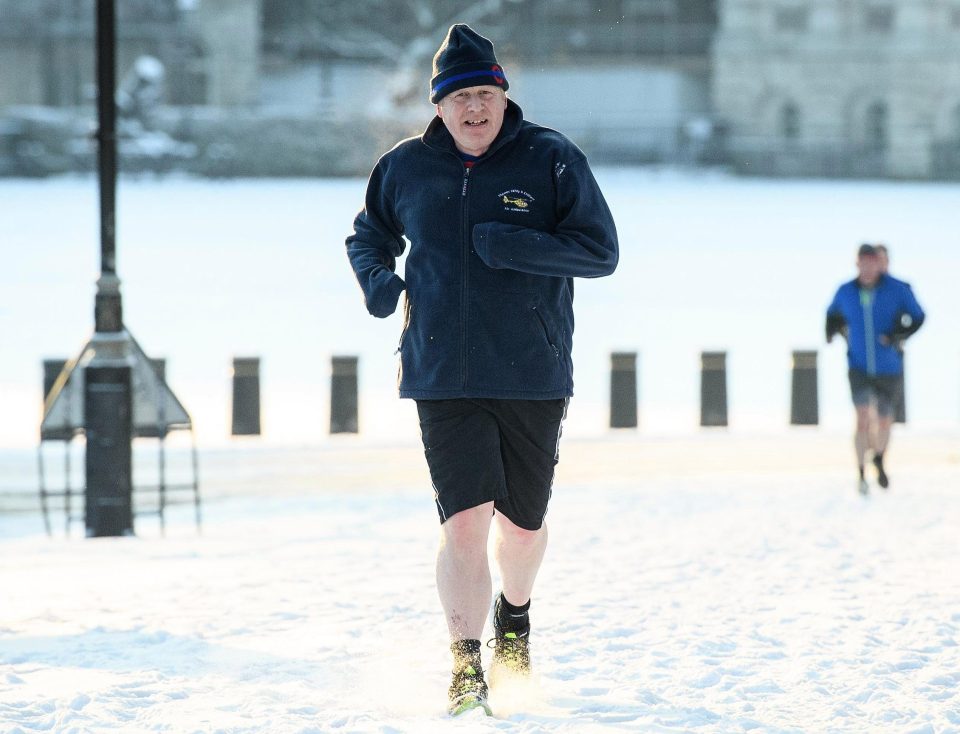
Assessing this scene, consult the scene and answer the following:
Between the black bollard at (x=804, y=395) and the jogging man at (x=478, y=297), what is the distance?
356 inches

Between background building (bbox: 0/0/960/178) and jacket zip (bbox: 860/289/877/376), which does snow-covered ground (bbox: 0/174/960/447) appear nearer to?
jacket zip (bbox: 860/289/877/376)

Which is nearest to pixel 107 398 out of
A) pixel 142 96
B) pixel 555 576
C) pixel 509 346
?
pixel 555 576

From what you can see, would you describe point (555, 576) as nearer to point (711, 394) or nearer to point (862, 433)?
point (862, 433)

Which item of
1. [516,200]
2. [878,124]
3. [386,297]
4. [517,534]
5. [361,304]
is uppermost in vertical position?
[878,124]

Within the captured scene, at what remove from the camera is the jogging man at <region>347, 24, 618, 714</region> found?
4020 millimetres

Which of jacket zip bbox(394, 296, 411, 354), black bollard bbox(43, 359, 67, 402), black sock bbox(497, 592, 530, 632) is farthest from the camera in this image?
black bollard bbox(43, 359, 67, 402)

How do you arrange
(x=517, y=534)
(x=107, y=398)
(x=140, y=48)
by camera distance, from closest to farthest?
(x=517, y=534) → (x=107, y=398) → (x=140, y=48)

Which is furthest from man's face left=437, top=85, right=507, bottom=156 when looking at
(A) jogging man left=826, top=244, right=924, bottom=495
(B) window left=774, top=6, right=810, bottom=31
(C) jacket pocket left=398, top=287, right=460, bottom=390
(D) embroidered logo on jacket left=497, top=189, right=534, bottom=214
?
(B) window left=774, top=6, right=810, bottom=31

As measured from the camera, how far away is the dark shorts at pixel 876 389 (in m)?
8.62

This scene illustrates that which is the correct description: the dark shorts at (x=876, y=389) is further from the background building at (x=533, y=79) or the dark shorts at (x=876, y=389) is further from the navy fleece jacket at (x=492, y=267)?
the background building at (x=533, y=79)

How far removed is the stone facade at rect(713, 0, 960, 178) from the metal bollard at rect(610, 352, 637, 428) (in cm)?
4795

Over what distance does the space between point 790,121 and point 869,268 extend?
5714cm

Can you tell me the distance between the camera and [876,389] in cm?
868

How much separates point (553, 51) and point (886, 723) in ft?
186
